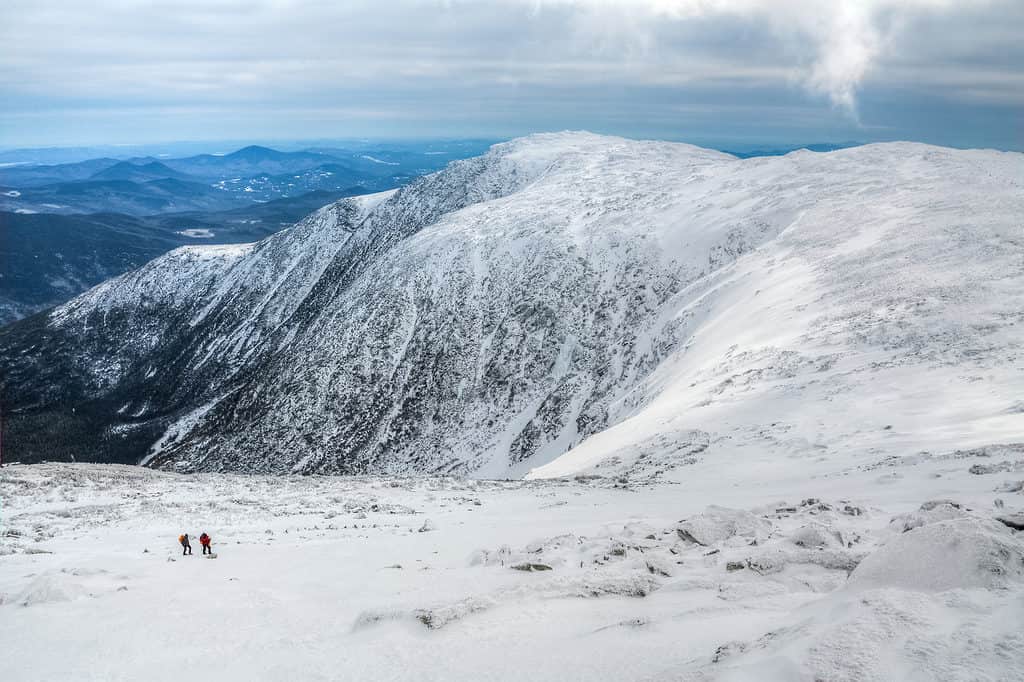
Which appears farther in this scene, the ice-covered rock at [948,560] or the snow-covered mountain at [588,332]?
the snow-covered mountain at [588,332]

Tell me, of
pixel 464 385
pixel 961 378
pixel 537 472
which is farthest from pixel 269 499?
Answer: pixel 464 385

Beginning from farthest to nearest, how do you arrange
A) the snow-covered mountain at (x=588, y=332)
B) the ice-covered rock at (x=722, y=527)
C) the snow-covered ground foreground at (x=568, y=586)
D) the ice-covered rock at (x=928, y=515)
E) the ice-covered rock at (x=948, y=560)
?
the snow-covered mountain at (x=588, y=332) → the ice-covered rock at (x=722, y=527) → the ice-covered rock at (x=928, y=515) → the ice-covered rock at (x=948, y=560) → the snow-covered ground foreground at (x=568, y=586)

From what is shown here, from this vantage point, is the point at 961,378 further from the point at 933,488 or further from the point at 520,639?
the point at 520,639

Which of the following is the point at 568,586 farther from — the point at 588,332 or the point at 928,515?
the point at 588,332

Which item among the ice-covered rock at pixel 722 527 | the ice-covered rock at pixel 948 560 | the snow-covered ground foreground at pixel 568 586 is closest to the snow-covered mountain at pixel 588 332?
the snow-covered ground foreground at pixel 568 586

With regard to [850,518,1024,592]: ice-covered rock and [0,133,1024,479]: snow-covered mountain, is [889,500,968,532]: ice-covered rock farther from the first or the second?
[0,133,1024,479]: snow-covered mountain

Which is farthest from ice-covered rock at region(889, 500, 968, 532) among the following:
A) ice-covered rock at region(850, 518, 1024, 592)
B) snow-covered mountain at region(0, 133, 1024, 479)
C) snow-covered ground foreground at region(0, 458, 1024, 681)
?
snow-covered mountain at region(0, 133, 1024, 479)

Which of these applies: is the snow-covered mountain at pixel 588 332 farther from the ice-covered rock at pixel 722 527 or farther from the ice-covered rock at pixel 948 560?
the ice-covered rock at pixel 948 560
